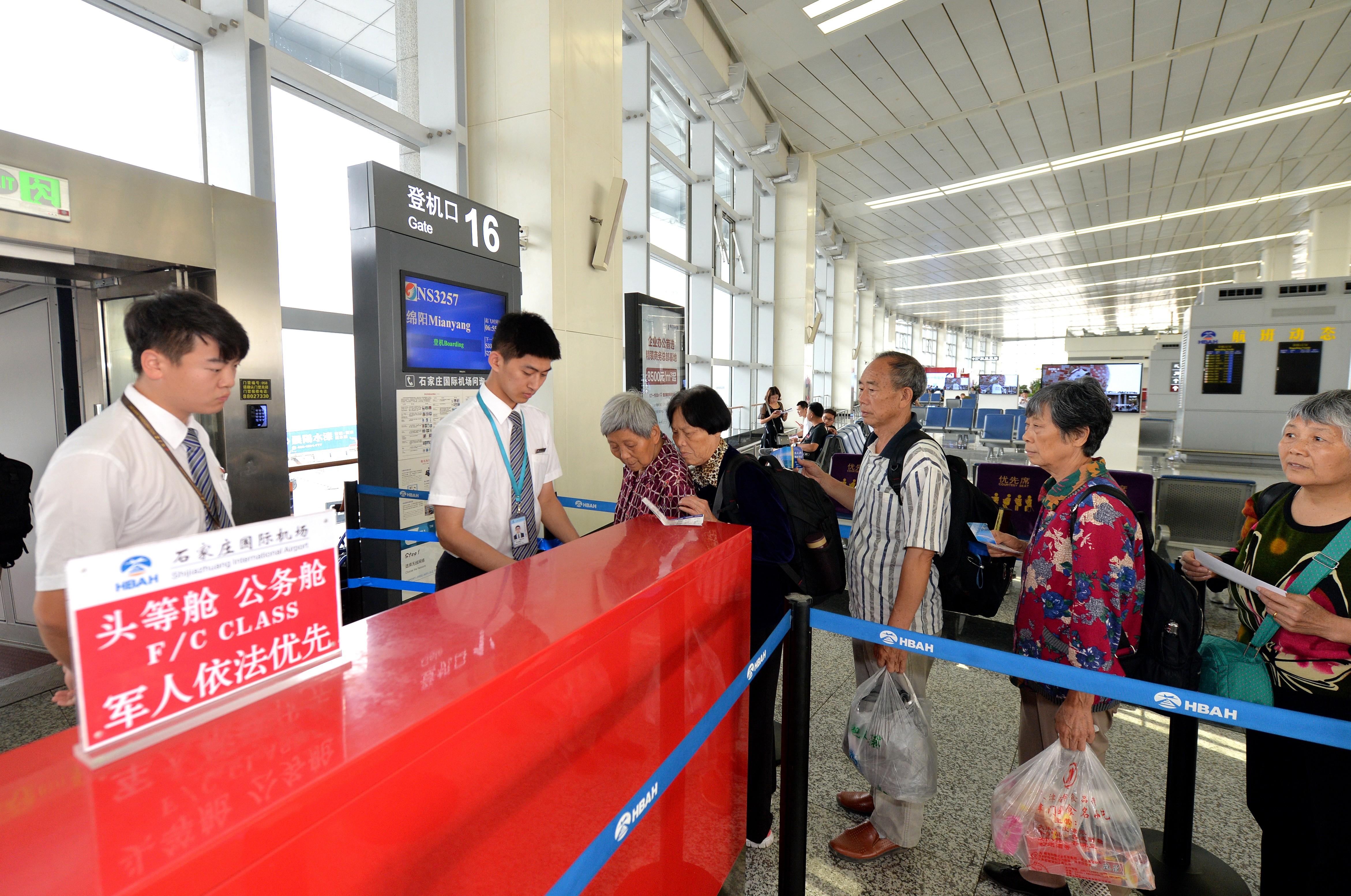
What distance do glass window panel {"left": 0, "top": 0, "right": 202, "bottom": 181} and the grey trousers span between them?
3296 millimetres

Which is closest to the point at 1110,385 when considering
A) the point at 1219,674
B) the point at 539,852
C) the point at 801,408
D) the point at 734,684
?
the point at 801,408

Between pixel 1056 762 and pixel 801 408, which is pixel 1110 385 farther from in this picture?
pixel 1056 762

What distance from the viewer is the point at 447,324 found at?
3.41 m

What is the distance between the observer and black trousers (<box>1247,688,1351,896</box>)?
148cm

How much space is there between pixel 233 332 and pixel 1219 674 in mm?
2771

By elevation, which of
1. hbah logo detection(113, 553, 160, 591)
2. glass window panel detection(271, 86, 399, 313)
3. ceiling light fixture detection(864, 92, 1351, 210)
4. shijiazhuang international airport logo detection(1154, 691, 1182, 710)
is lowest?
shijiazhuang international airport logo detection(1154, 691, 1182, 710)

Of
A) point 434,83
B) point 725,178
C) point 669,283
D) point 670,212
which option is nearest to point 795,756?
point 434,83

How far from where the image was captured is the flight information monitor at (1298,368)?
6.04 meters

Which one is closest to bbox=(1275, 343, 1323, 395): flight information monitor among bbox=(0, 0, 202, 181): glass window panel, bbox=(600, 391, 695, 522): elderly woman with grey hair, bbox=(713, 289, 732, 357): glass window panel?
bbox=(713, 289, 732, 357): glass window panel

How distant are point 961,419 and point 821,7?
325 inches

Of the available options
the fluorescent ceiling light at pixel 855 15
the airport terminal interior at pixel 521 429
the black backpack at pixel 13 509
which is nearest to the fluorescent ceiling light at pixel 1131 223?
the airport terminal interior at pixel 521 429

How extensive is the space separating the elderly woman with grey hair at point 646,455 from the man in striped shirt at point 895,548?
659 millimetres

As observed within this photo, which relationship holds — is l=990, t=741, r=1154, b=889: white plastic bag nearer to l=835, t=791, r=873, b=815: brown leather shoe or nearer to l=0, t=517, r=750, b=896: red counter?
l=835, t=791, r=873, b=815: brown leather shoe

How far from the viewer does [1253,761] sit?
167cm
